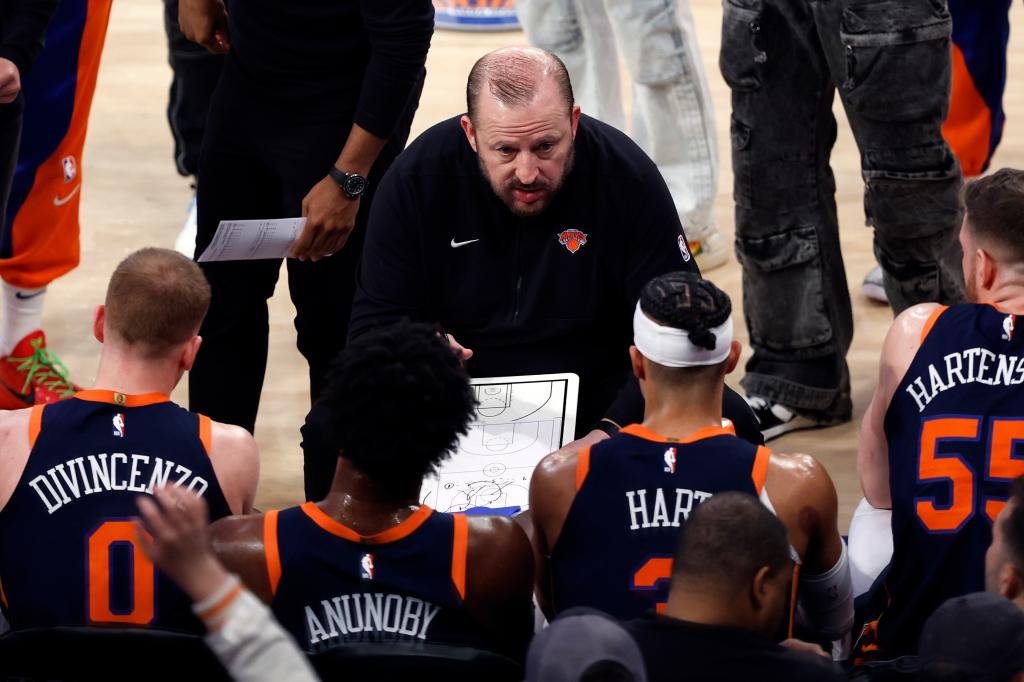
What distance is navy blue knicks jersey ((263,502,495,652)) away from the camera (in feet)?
7.32

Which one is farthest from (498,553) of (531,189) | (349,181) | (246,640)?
(349,181)

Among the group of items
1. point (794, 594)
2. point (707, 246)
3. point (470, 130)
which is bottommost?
point (707, 246)

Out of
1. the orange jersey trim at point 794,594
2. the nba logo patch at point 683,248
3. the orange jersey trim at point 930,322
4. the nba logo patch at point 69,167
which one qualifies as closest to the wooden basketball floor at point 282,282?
the nba logo patch at point 69,167

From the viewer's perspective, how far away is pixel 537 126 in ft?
10.2

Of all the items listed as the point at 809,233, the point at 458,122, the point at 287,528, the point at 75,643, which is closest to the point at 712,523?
the point at 287,528

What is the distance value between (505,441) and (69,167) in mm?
1993

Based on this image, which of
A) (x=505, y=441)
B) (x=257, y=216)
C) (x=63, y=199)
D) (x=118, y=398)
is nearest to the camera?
(x=118, y=398)

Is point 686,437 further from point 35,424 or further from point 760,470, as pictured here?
point 35,424

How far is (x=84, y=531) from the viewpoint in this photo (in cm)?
236

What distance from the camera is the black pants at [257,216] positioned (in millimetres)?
3551

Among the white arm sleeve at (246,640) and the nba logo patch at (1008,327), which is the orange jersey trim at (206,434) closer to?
the white arm sleeve at (246,640)

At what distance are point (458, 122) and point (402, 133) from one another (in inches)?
16.6

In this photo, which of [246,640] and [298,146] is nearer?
[246,640]

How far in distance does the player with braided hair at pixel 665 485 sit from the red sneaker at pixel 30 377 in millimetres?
2253
